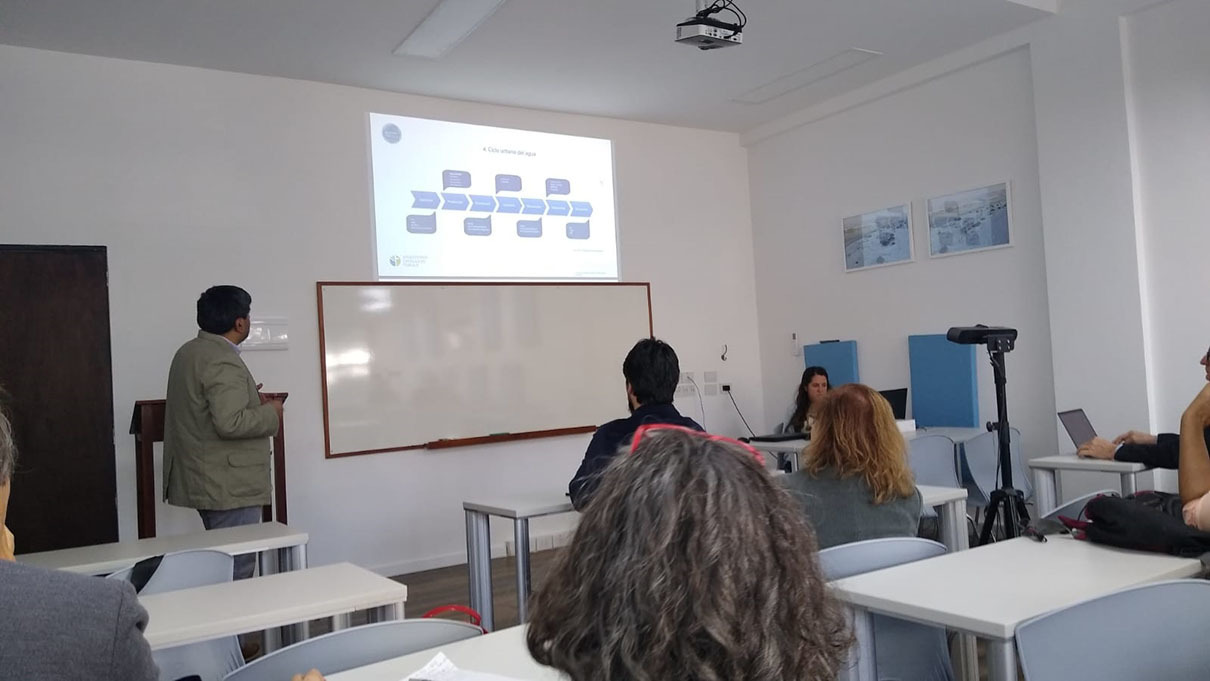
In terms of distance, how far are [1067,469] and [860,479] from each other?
6.89ft

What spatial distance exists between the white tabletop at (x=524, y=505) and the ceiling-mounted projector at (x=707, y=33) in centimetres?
211

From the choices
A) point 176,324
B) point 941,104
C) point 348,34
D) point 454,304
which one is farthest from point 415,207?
point 941,104

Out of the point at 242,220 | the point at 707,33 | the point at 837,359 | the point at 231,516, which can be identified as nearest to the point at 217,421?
the point at 231,516

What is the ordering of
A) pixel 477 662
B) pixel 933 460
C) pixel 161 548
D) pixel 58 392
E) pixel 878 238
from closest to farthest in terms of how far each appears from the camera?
pixel 477 662
pixel 161 548
pixel 933 460
pixel 58 392
pixel 878 238

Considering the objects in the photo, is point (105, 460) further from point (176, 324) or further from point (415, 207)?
point (415, 207)

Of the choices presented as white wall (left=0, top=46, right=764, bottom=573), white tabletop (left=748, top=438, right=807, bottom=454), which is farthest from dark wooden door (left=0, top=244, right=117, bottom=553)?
white tabletop (left=748, top=438, right=807, bottom=454)

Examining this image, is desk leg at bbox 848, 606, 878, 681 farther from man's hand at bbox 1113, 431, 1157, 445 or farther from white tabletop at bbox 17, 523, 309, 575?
man's hand at bbox 1113, 431, 1157, 445

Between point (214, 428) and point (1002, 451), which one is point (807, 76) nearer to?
point (1002, 451)

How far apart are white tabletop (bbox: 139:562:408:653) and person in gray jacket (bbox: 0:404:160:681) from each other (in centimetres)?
86

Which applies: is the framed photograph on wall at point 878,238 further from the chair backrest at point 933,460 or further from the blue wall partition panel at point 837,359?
the chair backrest at point 933,460

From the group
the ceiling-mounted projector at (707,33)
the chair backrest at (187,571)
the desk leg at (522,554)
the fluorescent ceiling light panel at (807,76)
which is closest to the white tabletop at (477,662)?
the chair backrest at (187,571)

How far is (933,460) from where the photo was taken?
4.36 m

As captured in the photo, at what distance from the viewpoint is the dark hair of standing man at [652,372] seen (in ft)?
10.3

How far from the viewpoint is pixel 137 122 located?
490 cm
